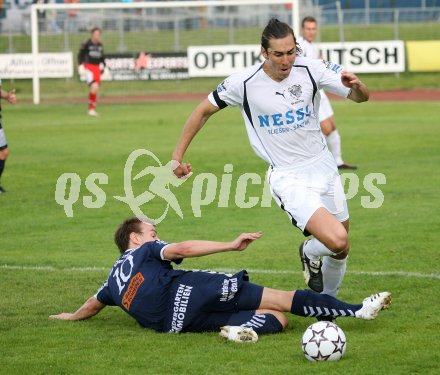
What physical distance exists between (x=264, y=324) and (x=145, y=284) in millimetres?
946

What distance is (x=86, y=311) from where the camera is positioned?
26.9ft

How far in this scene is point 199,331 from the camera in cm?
773

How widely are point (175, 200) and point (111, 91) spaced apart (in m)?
23.3

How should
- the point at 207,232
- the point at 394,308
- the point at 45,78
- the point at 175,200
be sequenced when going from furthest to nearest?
the point at 45,78, the point at 175,200, the point at 207,232, the point at 394,308

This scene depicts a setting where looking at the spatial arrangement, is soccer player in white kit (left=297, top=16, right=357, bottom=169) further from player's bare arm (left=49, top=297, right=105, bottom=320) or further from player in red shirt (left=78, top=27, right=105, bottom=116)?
player in red shirt (left=78, top=27, right=105, bottom=116)

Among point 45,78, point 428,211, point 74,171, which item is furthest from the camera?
point 45,78

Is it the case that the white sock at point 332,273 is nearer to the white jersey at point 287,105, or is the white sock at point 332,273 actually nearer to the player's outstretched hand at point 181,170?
the white jersey at point 287,105

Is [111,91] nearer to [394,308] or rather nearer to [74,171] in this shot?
[74,171]

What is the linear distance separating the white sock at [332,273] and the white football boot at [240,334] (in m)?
1.10

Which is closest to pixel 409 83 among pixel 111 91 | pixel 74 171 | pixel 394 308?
pixel 111 91

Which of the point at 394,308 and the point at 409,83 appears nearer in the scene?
the point at 394,308

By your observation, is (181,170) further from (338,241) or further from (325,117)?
(325,117)

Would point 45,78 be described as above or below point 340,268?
above

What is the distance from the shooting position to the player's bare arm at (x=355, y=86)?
7843mm
